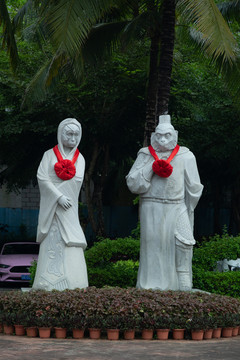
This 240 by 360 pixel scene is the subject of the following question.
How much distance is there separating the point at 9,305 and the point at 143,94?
11906 millimetres

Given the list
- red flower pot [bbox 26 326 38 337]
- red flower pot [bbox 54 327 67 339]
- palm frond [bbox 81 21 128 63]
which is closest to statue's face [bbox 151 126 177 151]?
red flower pot [bbox 54 327 67 339]

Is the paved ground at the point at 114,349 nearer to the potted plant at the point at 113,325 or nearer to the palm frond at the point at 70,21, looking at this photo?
the potted plant at the point at 113,325

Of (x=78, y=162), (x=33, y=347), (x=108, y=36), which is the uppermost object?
(x=108, y=36)

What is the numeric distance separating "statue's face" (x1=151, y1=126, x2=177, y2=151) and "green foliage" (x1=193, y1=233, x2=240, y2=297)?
2908 millimetres

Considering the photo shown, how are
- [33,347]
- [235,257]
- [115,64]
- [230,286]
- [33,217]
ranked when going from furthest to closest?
[33,217] → [115,64] → [235,257] → [230,286] → [33,347]

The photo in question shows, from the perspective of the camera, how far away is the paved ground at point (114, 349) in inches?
304

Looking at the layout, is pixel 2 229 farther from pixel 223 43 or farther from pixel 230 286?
pixel 223 43

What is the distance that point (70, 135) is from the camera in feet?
35.6

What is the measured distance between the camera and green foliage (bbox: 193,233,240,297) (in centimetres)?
1265

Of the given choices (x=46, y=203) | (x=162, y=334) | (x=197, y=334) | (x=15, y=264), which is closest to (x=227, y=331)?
(x=197, y=334)

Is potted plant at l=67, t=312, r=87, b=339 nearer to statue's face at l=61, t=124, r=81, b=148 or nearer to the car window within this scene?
statue's face at l=61, t=124, r=81, b=148

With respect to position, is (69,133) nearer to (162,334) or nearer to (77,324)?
(77,324)

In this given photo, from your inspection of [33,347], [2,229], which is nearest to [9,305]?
[33,347]

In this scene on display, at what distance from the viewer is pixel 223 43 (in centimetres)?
1129
